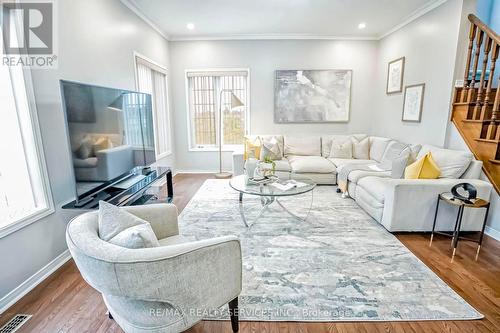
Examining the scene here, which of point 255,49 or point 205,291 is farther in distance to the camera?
point 255,49

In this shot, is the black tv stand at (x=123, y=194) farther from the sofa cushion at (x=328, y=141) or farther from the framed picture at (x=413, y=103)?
the framed picture at (x=413, y=103)

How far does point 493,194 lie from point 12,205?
4.44m

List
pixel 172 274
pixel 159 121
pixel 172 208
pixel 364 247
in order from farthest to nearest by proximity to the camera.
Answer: pixel 159 121 → pixel 364 247 → pixel 172 208 → pixel 172 274

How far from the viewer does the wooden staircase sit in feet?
8.98

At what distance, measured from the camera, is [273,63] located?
5.06m

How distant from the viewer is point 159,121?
4.79 meters

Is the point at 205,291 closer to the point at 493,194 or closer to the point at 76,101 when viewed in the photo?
the point at 76,101

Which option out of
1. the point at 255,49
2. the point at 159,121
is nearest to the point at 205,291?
the point at 159,121

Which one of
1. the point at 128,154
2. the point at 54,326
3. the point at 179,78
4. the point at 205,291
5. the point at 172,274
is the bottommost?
the point at 54,326

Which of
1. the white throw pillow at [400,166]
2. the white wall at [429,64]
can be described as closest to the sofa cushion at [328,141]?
the white wall at [429,64]

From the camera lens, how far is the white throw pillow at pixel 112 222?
1302 mm

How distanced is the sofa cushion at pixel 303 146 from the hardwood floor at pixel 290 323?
2705 millimetres

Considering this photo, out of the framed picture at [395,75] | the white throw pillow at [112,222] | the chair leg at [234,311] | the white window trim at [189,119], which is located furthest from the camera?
the white window trim at [189,119]

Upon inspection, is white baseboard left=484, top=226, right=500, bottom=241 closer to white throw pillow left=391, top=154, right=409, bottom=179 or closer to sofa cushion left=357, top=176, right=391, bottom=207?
white throw pillow left=391, top=154, right=409, bottom=179
